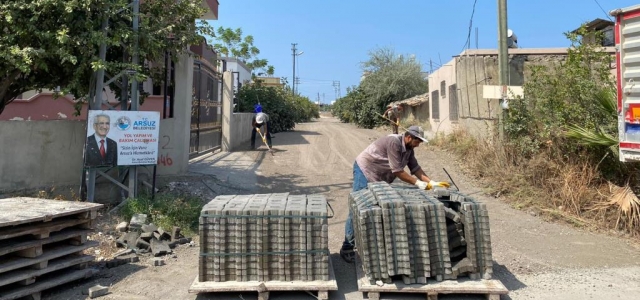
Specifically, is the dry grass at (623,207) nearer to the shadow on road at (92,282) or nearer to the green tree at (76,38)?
the shadow on road at (92,282)

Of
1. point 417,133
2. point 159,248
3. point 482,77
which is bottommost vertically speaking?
point 159,248

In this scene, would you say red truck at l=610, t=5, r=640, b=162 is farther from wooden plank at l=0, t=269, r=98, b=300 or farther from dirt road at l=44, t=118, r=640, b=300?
wooden plank at l=0, t=269, r=98, b=300

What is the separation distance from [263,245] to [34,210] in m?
2.32

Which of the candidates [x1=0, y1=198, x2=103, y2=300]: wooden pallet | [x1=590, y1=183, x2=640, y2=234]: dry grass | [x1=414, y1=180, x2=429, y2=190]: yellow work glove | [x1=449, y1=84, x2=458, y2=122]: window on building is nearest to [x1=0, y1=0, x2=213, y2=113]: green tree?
[x1=0, y1=198, x2=103, y2=300]: wooden pallet

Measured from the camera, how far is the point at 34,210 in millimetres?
4684

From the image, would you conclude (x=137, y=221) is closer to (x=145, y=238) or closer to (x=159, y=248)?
(x=145, y=238)

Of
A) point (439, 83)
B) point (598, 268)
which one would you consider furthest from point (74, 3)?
point (439, 83)

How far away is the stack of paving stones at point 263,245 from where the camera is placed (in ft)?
14.6

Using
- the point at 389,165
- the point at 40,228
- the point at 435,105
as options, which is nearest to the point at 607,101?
the point at 389,165

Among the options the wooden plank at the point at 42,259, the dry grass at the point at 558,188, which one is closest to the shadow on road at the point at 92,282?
the wooden plank at the point at 42,259

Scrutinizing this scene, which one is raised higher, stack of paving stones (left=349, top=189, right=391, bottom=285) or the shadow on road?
stack of paving stones (left=349, top=189, right=391, bottom=285)

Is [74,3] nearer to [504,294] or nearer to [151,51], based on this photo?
[151,51]

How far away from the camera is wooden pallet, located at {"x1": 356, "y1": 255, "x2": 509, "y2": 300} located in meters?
4.27

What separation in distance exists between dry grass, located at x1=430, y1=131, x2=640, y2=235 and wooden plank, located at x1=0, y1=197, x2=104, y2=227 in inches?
261
